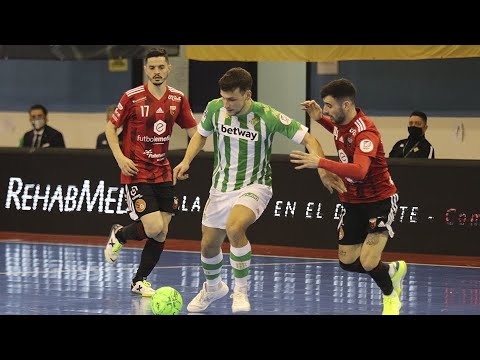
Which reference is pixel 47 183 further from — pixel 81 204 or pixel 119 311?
pixel 119 311

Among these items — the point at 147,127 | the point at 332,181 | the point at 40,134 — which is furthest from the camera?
the point at 40,134

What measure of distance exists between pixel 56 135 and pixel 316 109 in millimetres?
8755

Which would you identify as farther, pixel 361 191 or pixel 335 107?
pixel 361 191

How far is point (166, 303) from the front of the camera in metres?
11.7

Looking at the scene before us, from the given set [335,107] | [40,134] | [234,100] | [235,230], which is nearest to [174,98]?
[234,100]

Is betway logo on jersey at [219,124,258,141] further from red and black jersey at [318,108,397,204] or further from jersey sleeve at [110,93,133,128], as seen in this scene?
jersey sleeve at [110,93,133,128]

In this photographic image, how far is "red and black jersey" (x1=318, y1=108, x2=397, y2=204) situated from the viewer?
37.6 ft

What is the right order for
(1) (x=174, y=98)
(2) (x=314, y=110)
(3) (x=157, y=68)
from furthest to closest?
(1) (x=174, y=98) < (3) (x=157, y=68) < (2) (x=314, y=110)

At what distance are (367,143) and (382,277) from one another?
1337 mm

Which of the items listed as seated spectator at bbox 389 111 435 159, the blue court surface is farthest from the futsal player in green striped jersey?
seated spectator at bbox 389 111 435 159

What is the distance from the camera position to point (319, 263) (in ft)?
54.0

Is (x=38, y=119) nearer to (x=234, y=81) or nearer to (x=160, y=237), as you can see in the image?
(x=160, y=237)

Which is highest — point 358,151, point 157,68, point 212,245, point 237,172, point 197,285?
point 157,68

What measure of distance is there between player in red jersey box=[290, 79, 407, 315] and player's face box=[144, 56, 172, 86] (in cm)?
187
